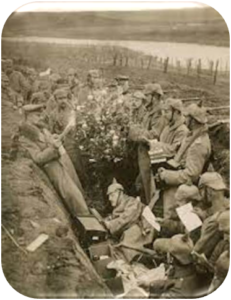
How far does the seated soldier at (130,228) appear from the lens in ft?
7.36

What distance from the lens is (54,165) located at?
2.23 m

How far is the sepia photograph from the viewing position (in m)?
2.21

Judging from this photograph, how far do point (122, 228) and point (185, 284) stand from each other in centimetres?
26

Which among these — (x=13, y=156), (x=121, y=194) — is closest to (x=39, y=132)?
(x=13, y=156)

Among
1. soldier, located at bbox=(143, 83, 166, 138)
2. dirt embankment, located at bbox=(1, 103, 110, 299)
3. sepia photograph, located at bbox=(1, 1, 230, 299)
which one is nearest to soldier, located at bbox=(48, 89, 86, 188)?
sepia photograph, located at bbox=(1, 1, 230, 299)

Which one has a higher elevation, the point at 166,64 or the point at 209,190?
the point at 166,64

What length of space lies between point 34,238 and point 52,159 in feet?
0.80

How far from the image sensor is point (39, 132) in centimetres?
222

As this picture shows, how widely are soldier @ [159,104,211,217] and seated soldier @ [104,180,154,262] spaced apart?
0.32 feet

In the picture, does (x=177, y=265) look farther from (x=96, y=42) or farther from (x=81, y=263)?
(x=96, y=42)

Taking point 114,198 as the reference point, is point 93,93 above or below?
above

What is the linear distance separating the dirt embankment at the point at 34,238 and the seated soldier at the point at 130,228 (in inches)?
4.6

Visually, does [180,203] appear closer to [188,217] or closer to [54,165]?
[188,217]

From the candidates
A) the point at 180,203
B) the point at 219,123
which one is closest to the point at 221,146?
the point at 219,123
